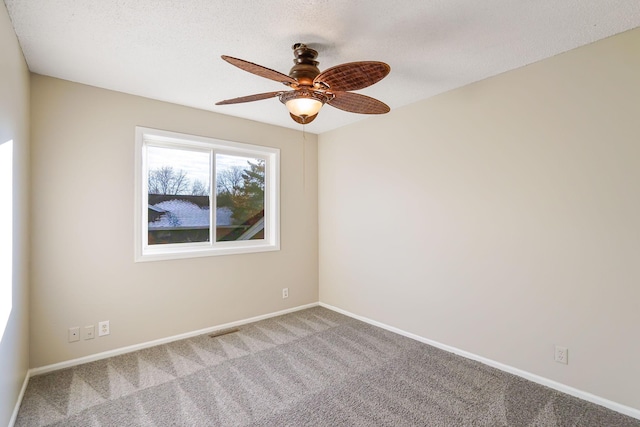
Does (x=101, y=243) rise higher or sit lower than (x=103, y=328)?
higher

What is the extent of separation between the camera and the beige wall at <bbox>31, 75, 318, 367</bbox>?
98.0 inches

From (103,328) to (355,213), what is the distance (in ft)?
9.18

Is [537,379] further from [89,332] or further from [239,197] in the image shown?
[89,332]

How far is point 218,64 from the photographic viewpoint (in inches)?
A: 92.5

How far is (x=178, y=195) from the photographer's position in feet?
10.8

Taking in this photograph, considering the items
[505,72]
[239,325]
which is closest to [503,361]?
[505,72]

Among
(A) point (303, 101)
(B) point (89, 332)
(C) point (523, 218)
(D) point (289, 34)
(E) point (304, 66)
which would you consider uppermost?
(D) point (289, 34)

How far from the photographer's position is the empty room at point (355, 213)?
1.89 metres

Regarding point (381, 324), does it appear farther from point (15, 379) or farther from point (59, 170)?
point (59, 170)

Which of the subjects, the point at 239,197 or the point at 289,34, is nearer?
the point at 289,34

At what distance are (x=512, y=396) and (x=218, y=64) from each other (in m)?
3.24

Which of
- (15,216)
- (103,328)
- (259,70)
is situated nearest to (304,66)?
(259,70)

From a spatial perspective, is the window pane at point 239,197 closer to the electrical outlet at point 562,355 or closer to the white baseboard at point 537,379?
the white baseboard at point 537,379

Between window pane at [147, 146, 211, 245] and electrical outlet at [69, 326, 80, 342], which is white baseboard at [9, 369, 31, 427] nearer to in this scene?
→ electrical outlet at [69, 326, 80, 342]
